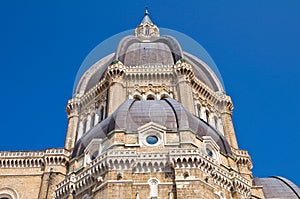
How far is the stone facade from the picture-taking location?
2683cm

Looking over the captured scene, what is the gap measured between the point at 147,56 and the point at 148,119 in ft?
57.8

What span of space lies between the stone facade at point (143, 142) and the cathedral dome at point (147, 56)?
16 centimetres

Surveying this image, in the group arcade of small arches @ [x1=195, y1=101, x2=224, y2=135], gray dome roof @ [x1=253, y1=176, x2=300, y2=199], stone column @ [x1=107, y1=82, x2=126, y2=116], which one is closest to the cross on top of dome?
stone column @ [x1=107, y1=82, x2=126, y2=116]

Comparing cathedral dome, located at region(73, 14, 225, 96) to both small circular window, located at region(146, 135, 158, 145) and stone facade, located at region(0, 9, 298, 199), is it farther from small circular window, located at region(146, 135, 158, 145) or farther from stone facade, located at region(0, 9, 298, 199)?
small circular window, located at region(146, 135, 158, 145)

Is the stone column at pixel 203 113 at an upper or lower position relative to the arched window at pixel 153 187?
upper

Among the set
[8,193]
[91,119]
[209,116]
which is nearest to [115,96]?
Result: [91,119]

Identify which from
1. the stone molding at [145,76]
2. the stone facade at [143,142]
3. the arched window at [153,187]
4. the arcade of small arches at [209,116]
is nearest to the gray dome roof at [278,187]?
the stone facade at [143,142]

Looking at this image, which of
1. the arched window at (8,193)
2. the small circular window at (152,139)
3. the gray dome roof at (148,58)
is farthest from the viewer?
the gray dome roof at (148,58)

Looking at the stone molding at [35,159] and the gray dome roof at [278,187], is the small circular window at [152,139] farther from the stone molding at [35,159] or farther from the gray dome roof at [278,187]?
the gray dome roof at [278,187]

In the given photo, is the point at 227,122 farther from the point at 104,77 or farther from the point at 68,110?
the point at 68,110

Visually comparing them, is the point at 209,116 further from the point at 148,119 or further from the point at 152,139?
the point at 152,139

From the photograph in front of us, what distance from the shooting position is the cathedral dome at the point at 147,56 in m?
46.8

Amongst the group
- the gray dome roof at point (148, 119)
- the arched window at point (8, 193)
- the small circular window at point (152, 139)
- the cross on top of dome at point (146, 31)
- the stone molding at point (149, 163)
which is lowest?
the stone molding at point (149, 163)

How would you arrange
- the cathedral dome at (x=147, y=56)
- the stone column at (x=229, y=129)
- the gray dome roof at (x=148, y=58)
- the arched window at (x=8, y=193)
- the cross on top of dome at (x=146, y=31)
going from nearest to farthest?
the arched window at (x=8, y=193)
the stone column at (x=229, y=129)
the gray dome roof at (x=148, y=58)
the cathedral dome at (x=147, y=56)
the cross on top of dome at (x=146, y=31)
